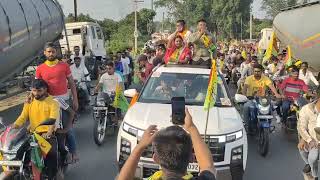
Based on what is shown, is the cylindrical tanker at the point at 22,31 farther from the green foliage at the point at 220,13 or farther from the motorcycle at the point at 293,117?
the green foliage at the point at 220,13

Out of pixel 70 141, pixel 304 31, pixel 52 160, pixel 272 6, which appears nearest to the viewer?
pixel 52 160

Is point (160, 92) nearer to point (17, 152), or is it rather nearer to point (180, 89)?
point (180, 89)

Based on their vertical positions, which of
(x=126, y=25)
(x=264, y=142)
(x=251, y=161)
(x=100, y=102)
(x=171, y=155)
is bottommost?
(x=251, y=161)

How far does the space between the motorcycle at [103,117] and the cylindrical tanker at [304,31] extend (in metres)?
9.97

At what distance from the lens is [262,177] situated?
23.7 ft

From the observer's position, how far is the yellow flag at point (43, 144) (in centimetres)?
561

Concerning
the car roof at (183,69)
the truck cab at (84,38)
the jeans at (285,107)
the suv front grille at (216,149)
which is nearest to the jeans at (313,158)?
the suv front grille at (216,149)

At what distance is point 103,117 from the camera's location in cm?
948

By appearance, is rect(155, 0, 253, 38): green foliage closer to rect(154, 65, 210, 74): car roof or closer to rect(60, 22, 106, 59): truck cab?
rect(60, 22, 106, 59): truck cab

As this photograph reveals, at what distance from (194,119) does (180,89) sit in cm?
120

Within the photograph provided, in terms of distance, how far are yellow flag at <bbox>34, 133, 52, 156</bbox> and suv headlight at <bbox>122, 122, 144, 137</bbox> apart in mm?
1057

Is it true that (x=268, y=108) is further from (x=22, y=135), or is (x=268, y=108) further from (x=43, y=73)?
(x=22, y=135)

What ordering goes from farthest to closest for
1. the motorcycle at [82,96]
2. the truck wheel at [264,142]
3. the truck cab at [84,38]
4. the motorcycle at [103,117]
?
the truck cab at [84,38], the motorcycle at [82,96], the motorcycle at [103,117], the truck wheel at [264,142]

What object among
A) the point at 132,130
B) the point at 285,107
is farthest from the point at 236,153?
the point at 285,107
